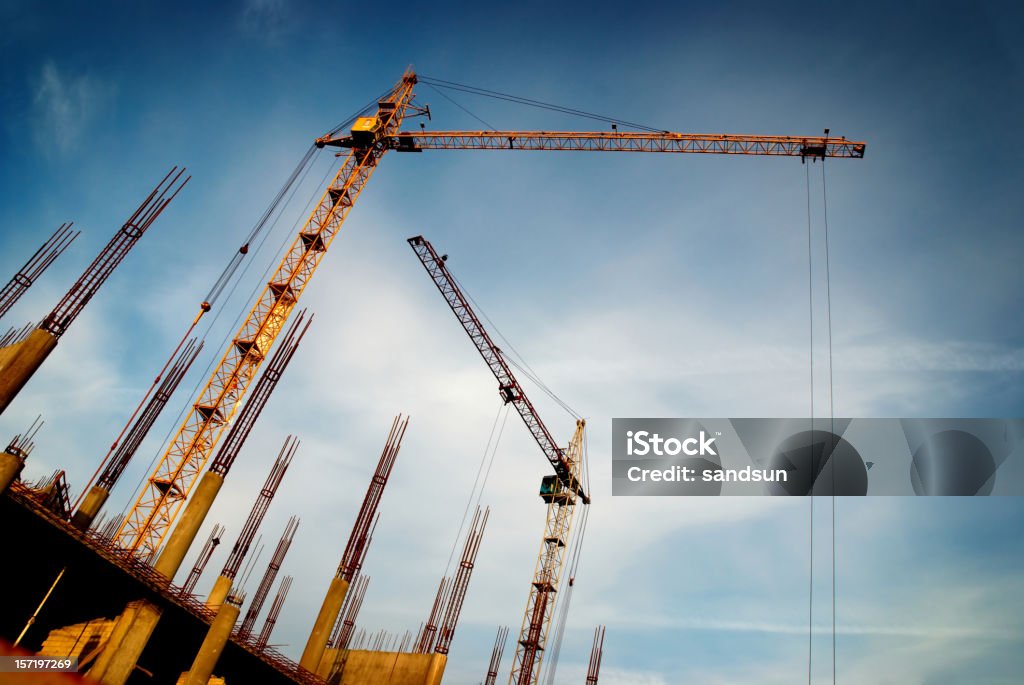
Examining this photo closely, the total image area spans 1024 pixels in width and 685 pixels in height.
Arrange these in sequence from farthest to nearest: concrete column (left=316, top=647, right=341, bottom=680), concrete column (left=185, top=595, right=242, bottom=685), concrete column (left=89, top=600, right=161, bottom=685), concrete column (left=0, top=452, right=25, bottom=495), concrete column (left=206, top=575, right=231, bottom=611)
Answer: concrete column (left=316, top=647, right=341, bottom=680)
concrete column (left=206, top=575, right=231, bottom=611)
concrete column (left=185, top=595, right=242, bottom=685)
concrete column (left=89, top=600, right=161, bottom=685)
concrete column (left=0, top=452, right=25, bottom=495)

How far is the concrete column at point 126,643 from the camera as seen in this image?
663 inches

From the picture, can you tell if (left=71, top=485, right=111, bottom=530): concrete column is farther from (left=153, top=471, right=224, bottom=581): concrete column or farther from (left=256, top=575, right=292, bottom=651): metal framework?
(left=256, top=575, right=292, bottom=651): metal framework

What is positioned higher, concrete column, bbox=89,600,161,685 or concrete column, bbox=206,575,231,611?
concrete column, bbox=206,575,231,611

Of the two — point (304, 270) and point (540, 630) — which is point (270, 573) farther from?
point (304, 270)

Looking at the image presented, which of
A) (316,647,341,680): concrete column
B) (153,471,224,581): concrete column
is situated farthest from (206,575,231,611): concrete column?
(316,647,341,680): concrete column

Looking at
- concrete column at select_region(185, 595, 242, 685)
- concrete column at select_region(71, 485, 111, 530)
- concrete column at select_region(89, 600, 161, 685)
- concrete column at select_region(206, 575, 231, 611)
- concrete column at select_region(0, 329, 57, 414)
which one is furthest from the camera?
concrete column at select_region(71, 485, 111, 530)

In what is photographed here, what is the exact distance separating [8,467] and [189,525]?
7.92 m

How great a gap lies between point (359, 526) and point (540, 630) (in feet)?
54.1

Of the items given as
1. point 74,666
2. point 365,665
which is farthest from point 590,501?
point 74,666

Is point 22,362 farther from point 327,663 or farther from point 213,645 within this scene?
point 327,663

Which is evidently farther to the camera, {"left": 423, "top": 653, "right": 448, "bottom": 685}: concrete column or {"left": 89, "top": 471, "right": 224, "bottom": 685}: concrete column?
{"left": 423, "top": 653, "right": 448, "bottom": 685}: concrete column

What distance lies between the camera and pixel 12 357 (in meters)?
16.7

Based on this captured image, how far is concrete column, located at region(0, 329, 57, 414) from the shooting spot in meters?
16.1

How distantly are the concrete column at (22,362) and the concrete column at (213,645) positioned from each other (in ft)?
29.0
